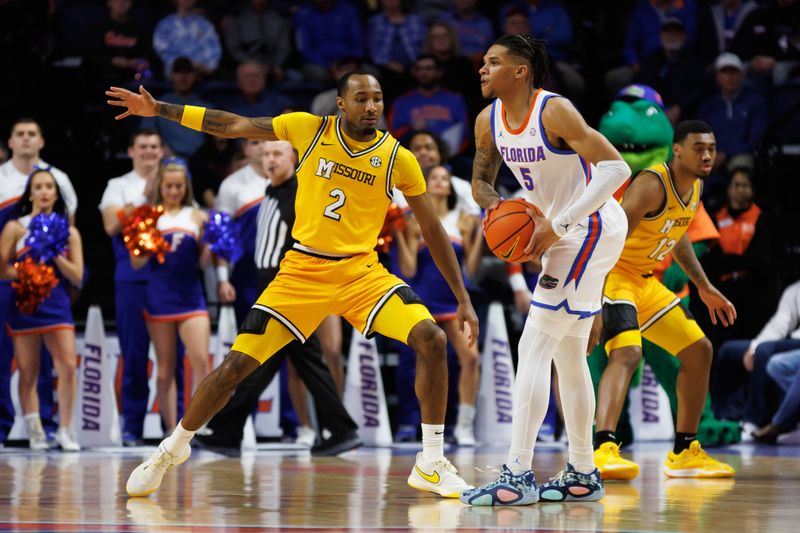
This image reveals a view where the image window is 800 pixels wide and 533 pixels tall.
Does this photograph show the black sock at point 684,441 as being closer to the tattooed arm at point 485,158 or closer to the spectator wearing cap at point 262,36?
the tattooed arm at point 485,158

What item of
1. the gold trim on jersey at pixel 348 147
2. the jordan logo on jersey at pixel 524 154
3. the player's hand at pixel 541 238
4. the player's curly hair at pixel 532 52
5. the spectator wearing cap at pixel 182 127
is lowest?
the player's hand at pixel 541 238

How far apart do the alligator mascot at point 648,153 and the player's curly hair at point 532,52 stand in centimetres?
276

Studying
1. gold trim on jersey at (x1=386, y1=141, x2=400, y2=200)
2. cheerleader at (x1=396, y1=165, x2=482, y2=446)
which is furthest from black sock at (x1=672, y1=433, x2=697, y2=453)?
cheerleader at (x1=396, y1=165, x2=482, y2=446)

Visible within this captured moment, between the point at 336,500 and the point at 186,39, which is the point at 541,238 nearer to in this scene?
the point at 336,500

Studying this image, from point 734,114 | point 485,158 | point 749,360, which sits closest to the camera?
point 485,158

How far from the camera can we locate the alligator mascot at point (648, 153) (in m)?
8.56

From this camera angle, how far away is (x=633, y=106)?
8.98m

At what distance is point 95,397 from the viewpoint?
10.0 metres

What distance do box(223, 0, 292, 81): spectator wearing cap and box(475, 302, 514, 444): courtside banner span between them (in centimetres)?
409

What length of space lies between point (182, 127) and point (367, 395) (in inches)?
128

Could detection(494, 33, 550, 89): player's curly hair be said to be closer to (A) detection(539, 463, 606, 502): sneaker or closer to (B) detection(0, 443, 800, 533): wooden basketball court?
(A) detection(539, 463, 606, 502): sneaker

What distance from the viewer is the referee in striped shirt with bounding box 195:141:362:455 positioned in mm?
9211

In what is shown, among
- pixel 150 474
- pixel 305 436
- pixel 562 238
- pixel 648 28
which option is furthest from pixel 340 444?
pixel 648 28

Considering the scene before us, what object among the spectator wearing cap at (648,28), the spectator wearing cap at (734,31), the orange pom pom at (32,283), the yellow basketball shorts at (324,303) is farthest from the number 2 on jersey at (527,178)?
the spectator wearing cap at (734,31)
